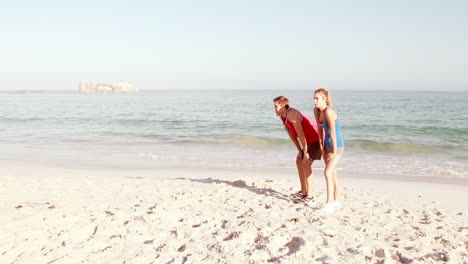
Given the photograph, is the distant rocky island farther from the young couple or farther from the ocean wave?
the young couple

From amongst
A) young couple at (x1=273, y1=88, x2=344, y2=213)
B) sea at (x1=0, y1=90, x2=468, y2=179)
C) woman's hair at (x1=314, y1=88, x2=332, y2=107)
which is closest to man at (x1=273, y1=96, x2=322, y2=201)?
young couple at (x1=273, y1=88, x2=344, y2=213)

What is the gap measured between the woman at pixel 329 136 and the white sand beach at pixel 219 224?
0.34 metres

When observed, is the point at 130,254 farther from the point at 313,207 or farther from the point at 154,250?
the point at 313,207


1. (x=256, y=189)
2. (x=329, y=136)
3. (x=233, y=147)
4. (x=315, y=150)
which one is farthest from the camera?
(x=233, y=147)

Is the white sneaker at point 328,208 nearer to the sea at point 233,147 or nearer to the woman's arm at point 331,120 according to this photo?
the woman's arm at point 331,120

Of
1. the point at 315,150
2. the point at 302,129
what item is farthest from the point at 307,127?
the point at 315,150

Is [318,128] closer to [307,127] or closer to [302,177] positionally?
[307,127]

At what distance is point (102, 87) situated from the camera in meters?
104

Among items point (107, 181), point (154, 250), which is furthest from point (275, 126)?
point (154, 250)

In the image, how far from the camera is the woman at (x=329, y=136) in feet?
15.8

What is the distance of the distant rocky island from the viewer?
103812mm

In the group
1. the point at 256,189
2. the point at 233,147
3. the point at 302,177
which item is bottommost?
the point at 233,147

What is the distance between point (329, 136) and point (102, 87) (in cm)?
10664

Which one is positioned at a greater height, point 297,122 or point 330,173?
point 297,122
